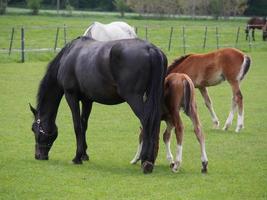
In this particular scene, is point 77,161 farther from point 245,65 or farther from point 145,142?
point 245,65

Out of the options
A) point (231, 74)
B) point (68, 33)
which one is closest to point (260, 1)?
point (68, 33)

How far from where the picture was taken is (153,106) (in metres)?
8.95

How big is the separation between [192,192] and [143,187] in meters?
0.61

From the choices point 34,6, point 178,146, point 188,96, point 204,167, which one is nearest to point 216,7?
A: point 34,6

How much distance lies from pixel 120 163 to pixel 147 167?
3.45 ft

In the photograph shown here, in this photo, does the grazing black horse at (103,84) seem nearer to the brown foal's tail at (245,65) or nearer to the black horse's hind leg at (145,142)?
the black horse's hind leg at (145,142)

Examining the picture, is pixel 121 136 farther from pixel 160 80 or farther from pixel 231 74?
pixel 160 80

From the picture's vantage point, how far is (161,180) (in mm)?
8656

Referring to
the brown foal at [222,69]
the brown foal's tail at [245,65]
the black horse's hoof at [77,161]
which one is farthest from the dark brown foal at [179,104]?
the brown foal's tail at [245,65]

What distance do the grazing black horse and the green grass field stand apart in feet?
1.33

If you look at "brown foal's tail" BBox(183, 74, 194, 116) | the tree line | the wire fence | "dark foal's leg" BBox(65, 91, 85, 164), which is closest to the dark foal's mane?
"dark foal's leg" BBox(65, 91, 85, 164)

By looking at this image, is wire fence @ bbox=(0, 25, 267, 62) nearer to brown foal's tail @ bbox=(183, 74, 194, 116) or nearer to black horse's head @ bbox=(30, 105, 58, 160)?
black horse's head @ bbox=(30, 105, 58, 160)

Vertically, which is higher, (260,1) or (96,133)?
(96,133)

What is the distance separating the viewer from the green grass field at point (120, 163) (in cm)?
800
